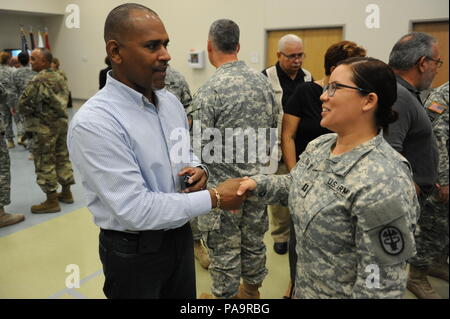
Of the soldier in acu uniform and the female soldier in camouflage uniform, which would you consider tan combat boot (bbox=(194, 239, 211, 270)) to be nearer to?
the soldier in acu uniform

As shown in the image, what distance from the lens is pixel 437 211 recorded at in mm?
2408

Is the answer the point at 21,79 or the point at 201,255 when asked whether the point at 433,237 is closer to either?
the point at 201,255

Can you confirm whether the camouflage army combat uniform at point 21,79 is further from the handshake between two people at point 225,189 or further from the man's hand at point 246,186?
the man's hand at point 246,186

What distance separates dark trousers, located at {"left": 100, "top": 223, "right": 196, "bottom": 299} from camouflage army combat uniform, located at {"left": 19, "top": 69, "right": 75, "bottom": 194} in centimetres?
256

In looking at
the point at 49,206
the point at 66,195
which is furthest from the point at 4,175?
the point at 66,195

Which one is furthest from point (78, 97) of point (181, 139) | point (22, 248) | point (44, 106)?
point (181, 139)

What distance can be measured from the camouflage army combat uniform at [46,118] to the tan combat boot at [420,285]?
141 inches

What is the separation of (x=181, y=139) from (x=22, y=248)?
2.35 meters

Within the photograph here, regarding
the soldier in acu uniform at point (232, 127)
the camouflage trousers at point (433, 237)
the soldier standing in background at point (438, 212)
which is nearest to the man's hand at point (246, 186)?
the soldier in acu uniform at point (232, 127)

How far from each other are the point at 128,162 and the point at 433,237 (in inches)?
90.2

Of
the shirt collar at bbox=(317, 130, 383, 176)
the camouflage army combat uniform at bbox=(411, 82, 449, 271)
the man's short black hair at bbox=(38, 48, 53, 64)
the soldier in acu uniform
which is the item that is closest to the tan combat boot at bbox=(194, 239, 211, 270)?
the soldier in acu uniform

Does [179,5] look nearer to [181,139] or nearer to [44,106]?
[44,106]

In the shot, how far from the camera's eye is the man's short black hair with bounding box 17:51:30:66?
3.10 meters

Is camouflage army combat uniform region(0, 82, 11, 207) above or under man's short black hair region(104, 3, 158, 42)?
under
